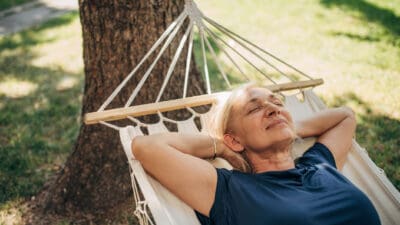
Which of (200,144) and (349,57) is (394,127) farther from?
(200,144)

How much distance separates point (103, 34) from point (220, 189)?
1216 millimetres

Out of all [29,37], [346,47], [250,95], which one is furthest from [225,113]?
[29,37]

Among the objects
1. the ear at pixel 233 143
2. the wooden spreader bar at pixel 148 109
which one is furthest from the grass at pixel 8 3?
the ear at pixel 233 143

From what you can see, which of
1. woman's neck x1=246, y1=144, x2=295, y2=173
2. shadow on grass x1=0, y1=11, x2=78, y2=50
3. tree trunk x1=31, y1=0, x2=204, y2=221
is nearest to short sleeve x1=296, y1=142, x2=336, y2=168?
woman's neck x1=246, y1=144, x2=295, y2=173

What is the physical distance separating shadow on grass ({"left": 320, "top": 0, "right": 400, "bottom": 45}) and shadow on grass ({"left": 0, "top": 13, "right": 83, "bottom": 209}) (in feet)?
12.0

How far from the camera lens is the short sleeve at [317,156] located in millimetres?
1936

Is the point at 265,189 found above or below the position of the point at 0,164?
above

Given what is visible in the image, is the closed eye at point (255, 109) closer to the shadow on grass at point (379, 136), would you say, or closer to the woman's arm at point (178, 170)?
the woman's arm at point (178, 170)

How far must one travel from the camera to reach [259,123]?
1.79m

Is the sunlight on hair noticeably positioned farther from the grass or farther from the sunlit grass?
the grass

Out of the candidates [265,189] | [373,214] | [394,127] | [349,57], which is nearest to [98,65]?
[265,189]

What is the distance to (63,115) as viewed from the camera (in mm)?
3754

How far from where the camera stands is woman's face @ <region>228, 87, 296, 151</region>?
1.79 m

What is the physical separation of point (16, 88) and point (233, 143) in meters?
3.17
